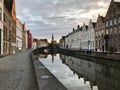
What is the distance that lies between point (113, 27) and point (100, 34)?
9.28 m

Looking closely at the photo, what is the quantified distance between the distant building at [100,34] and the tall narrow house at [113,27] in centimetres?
270

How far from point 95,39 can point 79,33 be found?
26.8 meters

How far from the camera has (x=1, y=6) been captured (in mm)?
38969

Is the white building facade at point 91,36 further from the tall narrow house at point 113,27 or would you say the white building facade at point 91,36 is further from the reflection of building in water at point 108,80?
the reflection of building in water at point 108,80

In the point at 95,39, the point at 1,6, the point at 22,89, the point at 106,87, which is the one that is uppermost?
the point at 1,6

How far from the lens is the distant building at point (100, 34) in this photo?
61.4 m

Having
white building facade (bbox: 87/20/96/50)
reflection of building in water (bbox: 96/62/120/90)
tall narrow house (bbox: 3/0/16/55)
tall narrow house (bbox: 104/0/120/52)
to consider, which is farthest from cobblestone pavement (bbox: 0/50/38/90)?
white building facade (bbox: 87/20/96/50)

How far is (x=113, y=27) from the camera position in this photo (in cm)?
5488

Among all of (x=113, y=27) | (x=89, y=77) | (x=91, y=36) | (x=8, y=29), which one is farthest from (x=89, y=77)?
(x=91, y=36)

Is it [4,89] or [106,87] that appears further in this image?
[106,87]

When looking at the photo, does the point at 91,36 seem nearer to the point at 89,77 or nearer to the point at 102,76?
the point at 102,76

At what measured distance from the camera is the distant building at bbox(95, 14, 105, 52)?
61.4 m

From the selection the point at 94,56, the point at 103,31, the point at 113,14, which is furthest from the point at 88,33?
the point at 94,56

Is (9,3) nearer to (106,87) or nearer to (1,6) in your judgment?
(1,6)
